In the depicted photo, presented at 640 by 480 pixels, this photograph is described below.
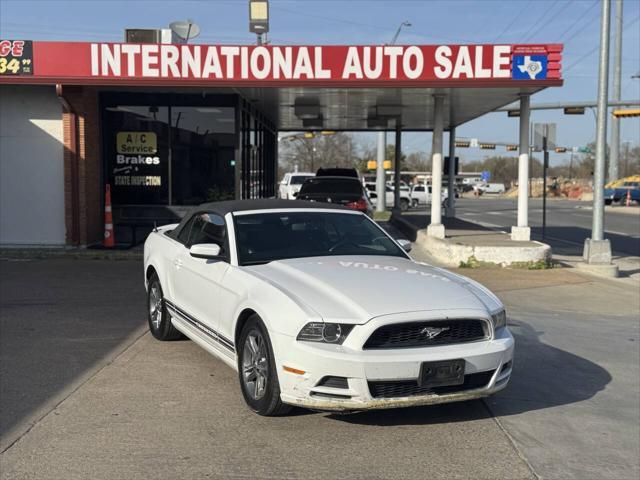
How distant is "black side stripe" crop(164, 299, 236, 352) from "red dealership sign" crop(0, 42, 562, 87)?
7.57 metres

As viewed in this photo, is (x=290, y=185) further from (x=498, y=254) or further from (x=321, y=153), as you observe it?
(x=321, y=153)

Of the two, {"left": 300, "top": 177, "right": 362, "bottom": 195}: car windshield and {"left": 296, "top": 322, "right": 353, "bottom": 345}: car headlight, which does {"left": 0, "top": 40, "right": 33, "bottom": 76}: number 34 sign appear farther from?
{"left": 296, "top": 322, "right": 353, "bottom": 345}: car headlight

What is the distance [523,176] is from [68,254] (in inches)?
380

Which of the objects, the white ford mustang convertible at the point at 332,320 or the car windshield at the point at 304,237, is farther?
the car windshield at the point at 304,237

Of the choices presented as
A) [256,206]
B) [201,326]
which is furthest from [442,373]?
[256,206]

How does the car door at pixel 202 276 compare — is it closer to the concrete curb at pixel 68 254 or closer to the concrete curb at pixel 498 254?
the concrete curb at pixel 68 254

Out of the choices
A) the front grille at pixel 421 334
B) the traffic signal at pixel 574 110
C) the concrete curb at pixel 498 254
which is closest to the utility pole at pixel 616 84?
the traffic signal at pixel 574 110

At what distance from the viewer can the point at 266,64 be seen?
13.6 metres

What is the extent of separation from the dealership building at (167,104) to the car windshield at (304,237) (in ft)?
25.3

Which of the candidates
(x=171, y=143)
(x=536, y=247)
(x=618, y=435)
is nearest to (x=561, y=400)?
(x=618, y=435)

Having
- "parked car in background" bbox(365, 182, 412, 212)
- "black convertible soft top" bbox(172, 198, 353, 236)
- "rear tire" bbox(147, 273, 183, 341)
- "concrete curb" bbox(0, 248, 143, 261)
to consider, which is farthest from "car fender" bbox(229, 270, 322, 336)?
"parked car in background" bbox(365, 182, 412, 212)

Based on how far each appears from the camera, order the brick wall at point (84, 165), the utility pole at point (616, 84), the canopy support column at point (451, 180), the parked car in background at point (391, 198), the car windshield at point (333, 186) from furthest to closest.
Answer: the utility pole at point (616, 84), the parked car in background at point (391, 198), the canopy support column at point (451, 180), the car windshield at point (333, 186), the brick wall at point (84, 165)

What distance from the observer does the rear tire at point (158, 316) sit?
7258 mm

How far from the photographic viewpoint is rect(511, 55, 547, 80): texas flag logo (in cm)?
1321
